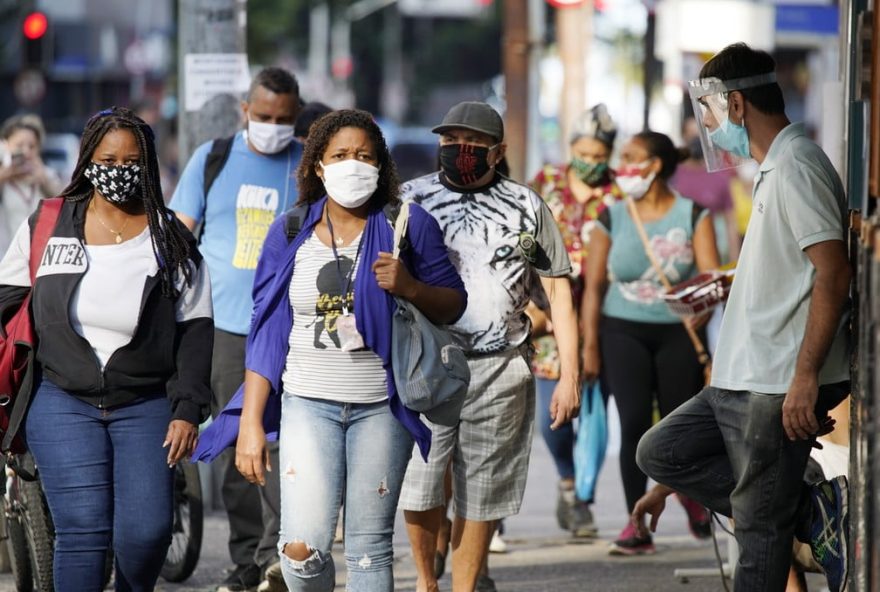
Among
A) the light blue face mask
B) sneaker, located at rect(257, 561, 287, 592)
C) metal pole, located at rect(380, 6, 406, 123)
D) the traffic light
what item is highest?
metal pole, located at rect(380, 6, 406, 123)

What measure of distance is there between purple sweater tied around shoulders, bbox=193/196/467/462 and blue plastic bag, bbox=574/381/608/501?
11.6 feet

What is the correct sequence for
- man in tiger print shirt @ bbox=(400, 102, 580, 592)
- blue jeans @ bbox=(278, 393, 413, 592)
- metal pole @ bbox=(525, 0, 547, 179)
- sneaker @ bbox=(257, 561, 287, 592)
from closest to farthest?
blue jeans @ bbox=(278, 393, 413, 592), man in tiger print shirt @ bbox=(400, 102, 580, 592), sneaker @ bbox=(257, 561, 287, 592), metal pole @ bbox=(525, 0, 547, 179)

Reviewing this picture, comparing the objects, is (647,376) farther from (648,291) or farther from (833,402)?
(833,402)

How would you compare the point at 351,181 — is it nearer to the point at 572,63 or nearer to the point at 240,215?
Answer: the point at 240,215

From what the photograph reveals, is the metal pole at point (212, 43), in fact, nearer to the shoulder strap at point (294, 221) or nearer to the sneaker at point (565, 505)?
the sneaker at point (565, 505)

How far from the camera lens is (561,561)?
8492 mm

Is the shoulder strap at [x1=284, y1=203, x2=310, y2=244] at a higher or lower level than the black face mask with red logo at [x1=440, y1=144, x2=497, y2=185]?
lower

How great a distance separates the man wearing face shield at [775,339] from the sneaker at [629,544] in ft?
9.20

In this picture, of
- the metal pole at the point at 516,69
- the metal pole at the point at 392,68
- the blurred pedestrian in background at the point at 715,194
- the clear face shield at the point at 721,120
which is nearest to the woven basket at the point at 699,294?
the clear face shield at the point at 721,120

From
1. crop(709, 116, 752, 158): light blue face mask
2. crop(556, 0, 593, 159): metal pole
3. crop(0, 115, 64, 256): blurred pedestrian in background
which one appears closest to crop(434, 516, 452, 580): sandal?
crop(709, 116, 752, 158): light blue face mask

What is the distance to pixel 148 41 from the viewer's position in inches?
2320

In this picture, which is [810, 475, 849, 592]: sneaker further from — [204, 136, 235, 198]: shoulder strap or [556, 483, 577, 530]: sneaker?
[556, 483, 577, 530]: sneaker

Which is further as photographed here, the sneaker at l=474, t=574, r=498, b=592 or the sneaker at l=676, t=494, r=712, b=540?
the sneaker at l=676, t=494, r=712, b=540

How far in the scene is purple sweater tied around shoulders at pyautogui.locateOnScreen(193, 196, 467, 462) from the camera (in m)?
5.48
